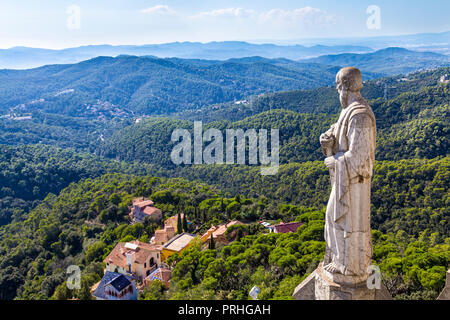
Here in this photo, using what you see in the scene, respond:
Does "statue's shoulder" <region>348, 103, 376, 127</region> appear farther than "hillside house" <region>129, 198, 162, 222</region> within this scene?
No

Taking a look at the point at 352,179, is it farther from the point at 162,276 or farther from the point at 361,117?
the point at 162,276

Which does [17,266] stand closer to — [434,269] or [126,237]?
[126,237]

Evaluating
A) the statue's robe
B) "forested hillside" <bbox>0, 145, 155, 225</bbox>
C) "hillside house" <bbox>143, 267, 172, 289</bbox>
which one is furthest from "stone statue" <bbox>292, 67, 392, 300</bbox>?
"forested hillside" <bbox>0, 145, 155, 225</bbox>

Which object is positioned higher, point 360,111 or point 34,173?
point 360,111

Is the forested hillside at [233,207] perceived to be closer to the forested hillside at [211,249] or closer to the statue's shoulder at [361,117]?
the forested hillside at [211,249]

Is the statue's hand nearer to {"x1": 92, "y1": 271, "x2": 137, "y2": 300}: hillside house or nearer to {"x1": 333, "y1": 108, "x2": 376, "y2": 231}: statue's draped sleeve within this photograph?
{"x1": 333, "y1": 108, "x2": 376, "y2": 231}: statue's draped sleeve

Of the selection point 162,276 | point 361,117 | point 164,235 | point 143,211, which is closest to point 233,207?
point 164,235
